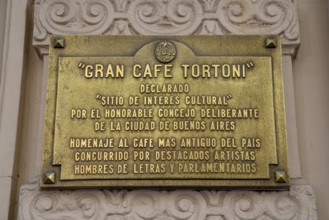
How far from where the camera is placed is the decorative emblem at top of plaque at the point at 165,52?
3803mm

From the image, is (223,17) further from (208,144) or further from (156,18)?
(208,144)

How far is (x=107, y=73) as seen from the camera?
3766mm

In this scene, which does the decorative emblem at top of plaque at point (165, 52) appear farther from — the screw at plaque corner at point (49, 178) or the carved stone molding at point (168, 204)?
the screw at plaque corner at point (49, 178)

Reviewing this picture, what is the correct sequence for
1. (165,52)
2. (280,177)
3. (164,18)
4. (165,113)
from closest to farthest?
(280,177) → (165,113) → (165,52) → (164,18)

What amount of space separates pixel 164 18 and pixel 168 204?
1317 mm

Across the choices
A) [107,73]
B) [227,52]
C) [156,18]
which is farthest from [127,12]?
[227,52]

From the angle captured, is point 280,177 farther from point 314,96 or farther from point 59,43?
point 59,43

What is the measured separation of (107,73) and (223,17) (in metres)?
0.91

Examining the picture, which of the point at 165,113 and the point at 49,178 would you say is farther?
the point at 165,113

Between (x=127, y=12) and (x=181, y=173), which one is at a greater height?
(x=127, y=12)

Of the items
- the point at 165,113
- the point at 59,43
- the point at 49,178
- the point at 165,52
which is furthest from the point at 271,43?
the point at 49,178

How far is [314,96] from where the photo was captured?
388 cm

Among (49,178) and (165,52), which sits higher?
(165,52)

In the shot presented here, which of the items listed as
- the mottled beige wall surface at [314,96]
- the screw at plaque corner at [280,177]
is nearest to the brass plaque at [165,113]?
the screw at plaque corner at [280,177]
